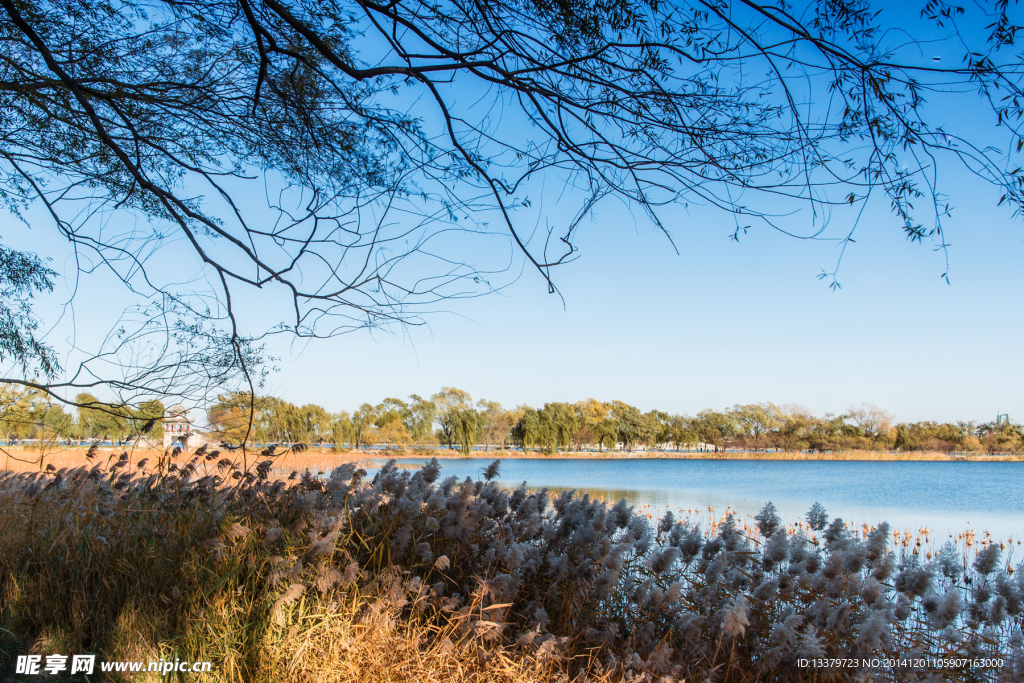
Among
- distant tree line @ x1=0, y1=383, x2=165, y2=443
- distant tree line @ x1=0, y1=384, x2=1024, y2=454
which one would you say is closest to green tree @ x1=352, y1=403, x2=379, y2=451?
distant tree line @ x1=0, y1=384, x2=1024, y2=454

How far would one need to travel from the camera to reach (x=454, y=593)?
83.5 inches

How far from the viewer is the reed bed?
1851 mm

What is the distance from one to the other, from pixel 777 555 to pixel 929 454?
42.9 metres

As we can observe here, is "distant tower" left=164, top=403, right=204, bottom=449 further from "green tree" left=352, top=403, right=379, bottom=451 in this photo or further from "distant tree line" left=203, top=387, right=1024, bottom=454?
"green tree" left=352, top=403, right=379, bottom=451

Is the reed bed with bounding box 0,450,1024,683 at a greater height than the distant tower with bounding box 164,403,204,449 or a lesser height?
lesser

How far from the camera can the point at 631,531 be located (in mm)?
2385

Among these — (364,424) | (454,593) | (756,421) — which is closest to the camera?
(454,593)

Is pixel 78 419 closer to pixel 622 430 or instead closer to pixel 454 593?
pixel 454 593

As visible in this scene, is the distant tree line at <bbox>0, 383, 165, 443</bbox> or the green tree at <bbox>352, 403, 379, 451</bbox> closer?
the distant tree line at <bbox>0, 383, 165, 443</bbox>

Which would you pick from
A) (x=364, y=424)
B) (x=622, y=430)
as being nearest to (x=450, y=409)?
(x=364, y=424)

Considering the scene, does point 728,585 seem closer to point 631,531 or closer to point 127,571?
point 631,531

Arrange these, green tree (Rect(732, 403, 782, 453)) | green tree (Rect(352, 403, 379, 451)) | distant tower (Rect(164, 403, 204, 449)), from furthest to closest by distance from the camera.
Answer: green tree (Rect(732, 403, 782, 453)) → green tree (Rect(352, 403, 379, 451)) → distant tower (Rect(164, 403, 204, 449))

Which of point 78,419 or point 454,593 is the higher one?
point 78,419

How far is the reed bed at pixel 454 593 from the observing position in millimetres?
1851
